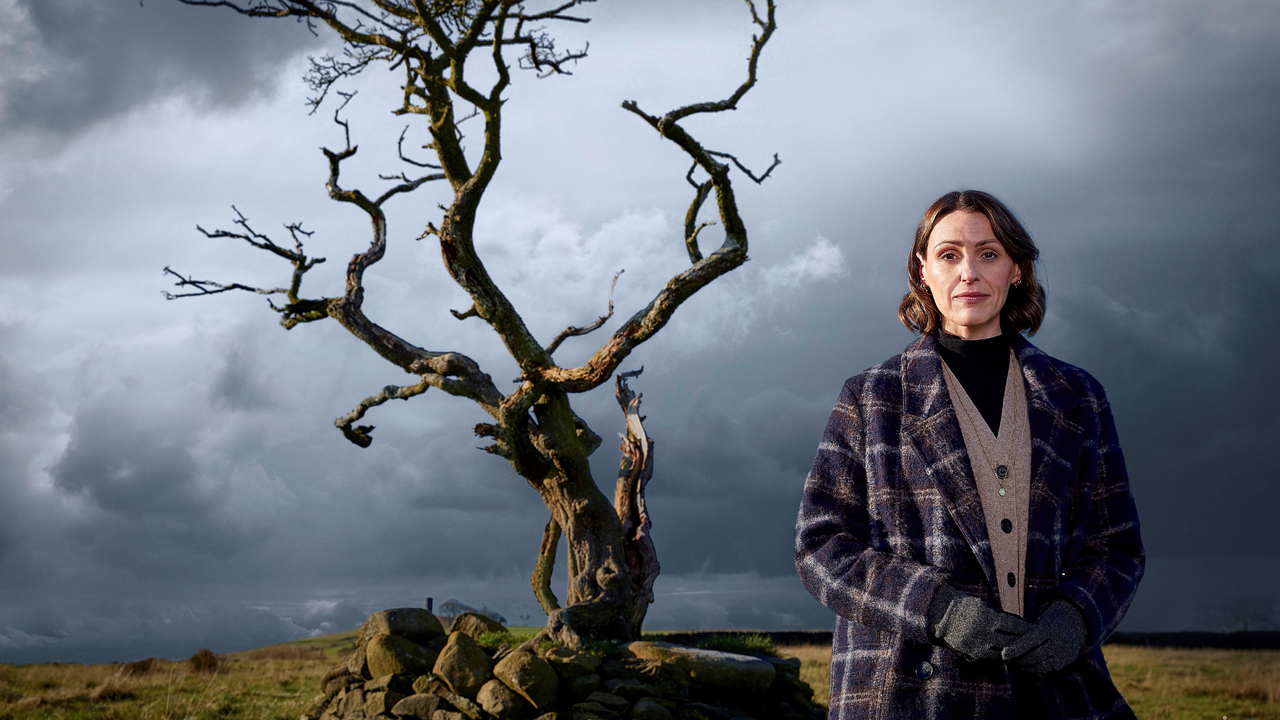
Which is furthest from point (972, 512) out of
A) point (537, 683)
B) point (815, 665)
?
point (815, 665)

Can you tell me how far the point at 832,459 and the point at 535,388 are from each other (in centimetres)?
837

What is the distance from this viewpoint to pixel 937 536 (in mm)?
2447

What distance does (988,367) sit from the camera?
8.98 ft

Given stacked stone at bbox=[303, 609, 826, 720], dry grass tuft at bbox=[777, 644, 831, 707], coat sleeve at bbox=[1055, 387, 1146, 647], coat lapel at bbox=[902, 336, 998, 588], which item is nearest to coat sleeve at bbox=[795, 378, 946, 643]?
coat lapel at bbox=[902, 336, 998, 588]

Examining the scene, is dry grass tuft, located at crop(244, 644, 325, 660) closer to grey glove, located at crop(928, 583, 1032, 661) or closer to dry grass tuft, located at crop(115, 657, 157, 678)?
dry grass tuft, located at crop(115, 657, 157, 678)

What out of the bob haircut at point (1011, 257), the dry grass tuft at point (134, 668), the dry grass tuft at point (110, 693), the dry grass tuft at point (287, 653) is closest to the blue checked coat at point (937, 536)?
the bob haircut at point (1011, 257)

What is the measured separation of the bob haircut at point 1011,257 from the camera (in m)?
2.63

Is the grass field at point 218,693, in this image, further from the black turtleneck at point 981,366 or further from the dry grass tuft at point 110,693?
the black turtleneck at point 981,366

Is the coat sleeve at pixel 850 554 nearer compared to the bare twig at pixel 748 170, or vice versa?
the coat sleeve at pixel 850 554

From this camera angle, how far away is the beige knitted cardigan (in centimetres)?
240

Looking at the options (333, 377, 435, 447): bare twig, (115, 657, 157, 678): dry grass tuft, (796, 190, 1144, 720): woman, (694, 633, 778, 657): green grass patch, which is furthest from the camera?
(115, 657, 157, 678): dry grass tuft

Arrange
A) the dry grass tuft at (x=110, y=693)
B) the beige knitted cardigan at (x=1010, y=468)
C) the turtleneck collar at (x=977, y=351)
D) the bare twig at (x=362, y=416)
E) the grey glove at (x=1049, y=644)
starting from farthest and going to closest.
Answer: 1. the bare twig at (x=362, y=416)
2. the dry grass tuft at (x=110, y=693)
3. the turtleneck collar at (x=977, y=351)
4. the beige knitted cardigan at (x=1010, y=468)
5. the grey glove at (x=1049, y=644)

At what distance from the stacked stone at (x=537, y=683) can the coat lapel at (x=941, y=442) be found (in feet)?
21.9

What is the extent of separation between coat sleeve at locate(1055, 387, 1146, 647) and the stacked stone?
662 centimetres
